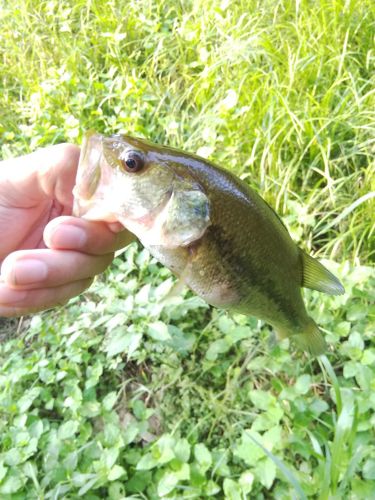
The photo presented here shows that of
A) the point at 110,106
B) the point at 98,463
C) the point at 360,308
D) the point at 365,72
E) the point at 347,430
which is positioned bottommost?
the point at 98,463

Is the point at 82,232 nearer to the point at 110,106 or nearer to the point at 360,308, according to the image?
the point at 360,308

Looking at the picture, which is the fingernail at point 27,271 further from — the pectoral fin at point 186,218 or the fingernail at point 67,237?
the pectoral fin at point 186,218

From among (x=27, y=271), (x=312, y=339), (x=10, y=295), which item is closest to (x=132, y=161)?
(x=27, y=271)

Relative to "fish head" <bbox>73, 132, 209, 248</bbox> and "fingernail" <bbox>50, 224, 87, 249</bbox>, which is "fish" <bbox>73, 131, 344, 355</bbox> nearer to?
"fish head" <bbox>73, 132, 209, 248</bbox>

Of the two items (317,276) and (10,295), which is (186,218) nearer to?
(317,276)

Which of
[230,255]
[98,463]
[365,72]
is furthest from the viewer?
[365,72]

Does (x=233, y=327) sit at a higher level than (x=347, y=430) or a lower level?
lower

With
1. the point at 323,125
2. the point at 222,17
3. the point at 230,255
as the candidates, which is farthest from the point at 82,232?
the point at 222,17
